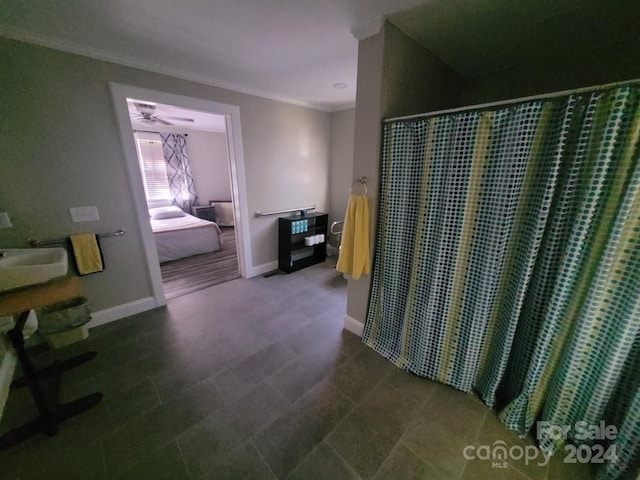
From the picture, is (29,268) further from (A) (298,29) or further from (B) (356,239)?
(A) (298,29)

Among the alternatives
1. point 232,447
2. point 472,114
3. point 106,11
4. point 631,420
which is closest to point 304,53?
point 106,11

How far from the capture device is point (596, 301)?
1.04m

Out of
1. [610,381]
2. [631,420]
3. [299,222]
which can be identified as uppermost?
[299,222]

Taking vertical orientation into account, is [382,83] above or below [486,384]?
above

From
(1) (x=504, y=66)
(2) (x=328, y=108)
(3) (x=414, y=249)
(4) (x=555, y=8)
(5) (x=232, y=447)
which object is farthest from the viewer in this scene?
(2) (x=328, y=108)

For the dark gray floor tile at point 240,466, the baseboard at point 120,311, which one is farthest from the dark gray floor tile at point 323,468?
the baseboard at point 120,311

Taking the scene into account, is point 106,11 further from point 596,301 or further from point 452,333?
point 596,301

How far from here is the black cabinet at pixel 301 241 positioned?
3.36m

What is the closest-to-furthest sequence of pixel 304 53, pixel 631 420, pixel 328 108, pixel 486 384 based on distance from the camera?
pixel 631 420 < pixel 486 384 < pixel 304 53 < pixel 328 108

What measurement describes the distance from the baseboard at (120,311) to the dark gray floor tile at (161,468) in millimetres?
1611

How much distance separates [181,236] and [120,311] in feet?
5.80

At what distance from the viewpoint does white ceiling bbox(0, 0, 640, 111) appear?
4.44 feet

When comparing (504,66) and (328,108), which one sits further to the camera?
(328,108)

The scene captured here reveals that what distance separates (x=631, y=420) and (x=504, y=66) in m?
2.68
